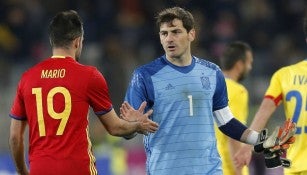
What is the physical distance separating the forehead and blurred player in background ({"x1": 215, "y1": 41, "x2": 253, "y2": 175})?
2114 mm

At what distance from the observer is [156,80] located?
8008mm

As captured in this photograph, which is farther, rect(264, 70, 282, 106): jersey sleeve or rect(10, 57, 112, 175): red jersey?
rect(264, 70, 282, 106): jersey sleeve

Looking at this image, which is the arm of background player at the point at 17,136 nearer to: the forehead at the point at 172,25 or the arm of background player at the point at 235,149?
the forehead at the point at 172,25

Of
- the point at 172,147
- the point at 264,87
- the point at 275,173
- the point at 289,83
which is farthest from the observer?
the point at 264,87

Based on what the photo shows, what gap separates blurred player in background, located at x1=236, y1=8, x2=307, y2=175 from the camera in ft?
28.9

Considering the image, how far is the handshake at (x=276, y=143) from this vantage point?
8.03 metres

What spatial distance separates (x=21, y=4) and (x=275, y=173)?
6.88 m

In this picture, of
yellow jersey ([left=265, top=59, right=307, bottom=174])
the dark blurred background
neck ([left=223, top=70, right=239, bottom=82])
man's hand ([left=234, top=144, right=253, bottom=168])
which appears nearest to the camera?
yellow jersey ([left=265, top=59, right=307, bottom=174])

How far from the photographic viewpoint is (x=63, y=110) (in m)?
7.37

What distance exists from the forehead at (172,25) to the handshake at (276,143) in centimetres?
118

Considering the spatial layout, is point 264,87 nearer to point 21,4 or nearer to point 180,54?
point 21,4

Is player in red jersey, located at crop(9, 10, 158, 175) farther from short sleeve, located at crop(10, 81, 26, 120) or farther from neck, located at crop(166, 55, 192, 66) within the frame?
neck, located at crop(166, 55, 192, 66)

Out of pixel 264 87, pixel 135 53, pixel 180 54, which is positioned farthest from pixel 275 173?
pixel 180 54

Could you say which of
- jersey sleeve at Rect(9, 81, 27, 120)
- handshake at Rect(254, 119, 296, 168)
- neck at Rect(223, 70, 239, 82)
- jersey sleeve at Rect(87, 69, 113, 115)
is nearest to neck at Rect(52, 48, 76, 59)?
jersey sleeve at Rect(87, 69, 113, 115)
